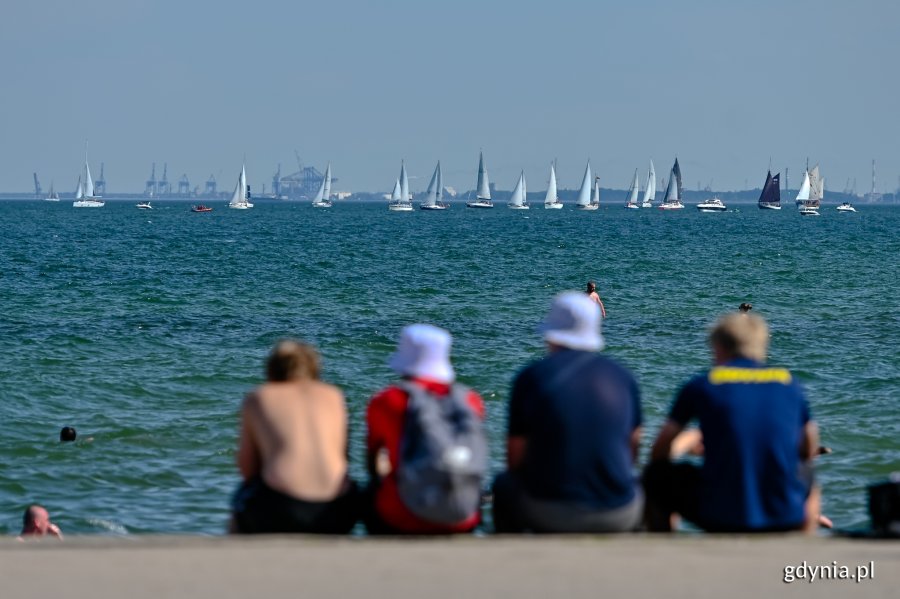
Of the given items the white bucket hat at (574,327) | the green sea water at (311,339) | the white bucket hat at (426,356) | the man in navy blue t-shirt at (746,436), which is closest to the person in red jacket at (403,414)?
the white bucket hat at (426,356)

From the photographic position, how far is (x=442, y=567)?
566 centimetres

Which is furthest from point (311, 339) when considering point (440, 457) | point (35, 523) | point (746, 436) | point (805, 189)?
point (805, 189)

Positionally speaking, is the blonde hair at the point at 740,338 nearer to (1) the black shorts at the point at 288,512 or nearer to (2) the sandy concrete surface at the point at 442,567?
(2) the sandy concrete surface at the point at 442,567

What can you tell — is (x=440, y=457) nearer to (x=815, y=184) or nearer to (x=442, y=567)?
(x=442, y=567)

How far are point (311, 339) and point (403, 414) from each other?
23276 millimetres

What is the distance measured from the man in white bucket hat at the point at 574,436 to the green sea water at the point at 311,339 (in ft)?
22.4

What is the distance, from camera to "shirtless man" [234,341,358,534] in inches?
242

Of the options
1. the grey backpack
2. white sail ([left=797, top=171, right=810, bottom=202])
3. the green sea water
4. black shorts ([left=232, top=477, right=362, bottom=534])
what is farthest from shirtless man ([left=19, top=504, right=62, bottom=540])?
white sail ([left=797, top=171, right=810, bottom=202])

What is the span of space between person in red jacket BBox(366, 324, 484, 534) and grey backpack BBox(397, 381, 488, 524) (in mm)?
55

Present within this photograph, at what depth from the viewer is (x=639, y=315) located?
3588 cm

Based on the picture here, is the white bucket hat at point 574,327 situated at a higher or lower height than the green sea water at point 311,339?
higher

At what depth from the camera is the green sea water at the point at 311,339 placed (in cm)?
1510

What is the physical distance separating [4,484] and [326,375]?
8492 mm

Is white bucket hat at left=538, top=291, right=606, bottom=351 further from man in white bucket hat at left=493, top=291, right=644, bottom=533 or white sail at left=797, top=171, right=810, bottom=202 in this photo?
white sail at left=797, top=171, right=810, bottom=202
